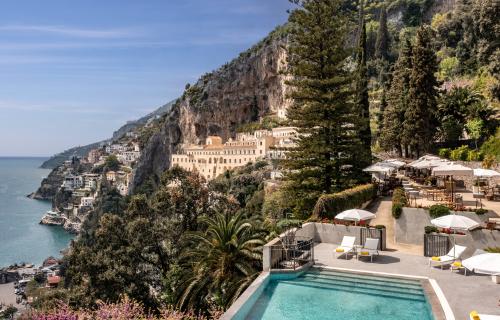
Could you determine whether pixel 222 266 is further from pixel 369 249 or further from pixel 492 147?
pixel 492 147

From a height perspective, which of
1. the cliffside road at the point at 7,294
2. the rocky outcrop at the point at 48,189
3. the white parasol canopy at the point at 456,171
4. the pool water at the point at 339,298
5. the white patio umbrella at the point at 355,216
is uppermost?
the white parasol canopy at the point at 456,171

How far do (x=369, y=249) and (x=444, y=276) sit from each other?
2196 mm

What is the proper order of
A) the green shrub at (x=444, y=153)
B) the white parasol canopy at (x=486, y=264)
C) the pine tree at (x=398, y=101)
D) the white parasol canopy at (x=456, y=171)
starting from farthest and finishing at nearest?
the pine tree at (x=398, y=101) < the green shrub at (x=444, y=153) < the white parasol canopy at (x=456, y=171) < the white parasol canopy at (x=486, y=264)

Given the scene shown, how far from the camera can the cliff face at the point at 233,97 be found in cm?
Answer: 9516

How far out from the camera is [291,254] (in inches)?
437

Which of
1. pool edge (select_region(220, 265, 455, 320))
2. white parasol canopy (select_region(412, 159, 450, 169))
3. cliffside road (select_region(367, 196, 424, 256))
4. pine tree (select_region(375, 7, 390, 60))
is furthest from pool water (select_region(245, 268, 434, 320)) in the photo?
pine tree (select_region(375, 7, 390, 60))

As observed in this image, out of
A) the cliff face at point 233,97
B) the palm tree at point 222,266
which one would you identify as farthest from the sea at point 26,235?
the palm tree at point 222,266

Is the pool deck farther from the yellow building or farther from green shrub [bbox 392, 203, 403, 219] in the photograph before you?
the yellow building

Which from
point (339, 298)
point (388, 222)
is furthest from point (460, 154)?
point (339, 298)

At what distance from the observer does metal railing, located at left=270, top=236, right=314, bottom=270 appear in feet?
34.8

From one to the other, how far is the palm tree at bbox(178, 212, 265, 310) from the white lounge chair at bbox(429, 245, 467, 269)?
186 inches

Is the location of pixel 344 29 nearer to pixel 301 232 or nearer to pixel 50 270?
pixel 301 232

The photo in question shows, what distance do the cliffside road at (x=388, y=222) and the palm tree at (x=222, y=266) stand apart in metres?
4.60

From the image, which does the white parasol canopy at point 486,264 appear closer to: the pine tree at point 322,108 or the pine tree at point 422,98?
the pine tree at point 322,108
